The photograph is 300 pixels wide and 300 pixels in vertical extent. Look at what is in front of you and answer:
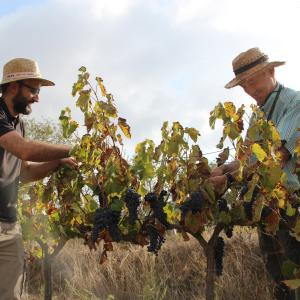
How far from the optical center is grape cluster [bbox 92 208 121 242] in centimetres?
333

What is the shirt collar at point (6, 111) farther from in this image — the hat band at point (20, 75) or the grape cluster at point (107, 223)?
the grape cluster at point (107, 223)

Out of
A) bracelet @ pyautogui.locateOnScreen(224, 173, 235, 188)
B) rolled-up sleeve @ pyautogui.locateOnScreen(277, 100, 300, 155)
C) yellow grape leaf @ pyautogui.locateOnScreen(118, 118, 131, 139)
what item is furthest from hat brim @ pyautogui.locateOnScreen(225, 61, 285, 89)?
bracelet @ pyautogui.locateOnScreen(224, 173, 235, 188)

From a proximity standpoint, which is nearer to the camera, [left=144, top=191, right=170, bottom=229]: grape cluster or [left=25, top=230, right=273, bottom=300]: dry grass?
[left=144, top=191, right=170, bottom=229]: grape cluster

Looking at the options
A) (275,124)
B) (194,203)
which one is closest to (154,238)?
(194,203)

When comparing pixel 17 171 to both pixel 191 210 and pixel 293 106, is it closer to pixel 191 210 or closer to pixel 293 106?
pixel 191 210

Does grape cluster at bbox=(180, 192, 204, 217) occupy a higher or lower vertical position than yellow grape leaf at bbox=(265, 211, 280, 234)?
higher

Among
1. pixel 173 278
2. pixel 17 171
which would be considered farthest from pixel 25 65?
pixel 173 278

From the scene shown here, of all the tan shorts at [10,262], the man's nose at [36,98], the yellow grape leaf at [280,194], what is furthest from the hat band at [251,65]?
the tan shorts at [10,262]

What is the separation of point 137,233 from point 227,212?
0.72 m

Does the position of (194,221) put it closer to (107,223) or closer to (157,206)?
(157,206)

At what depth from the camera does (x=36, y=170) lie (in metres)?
3.96

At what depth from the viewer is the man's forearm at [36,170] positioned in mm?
3850

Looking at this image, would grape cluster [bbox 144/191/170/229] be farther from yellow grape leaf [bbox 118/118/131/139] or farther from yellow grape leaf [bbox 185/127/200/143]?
yellow grape leaf [bbox 118/118/131/139]

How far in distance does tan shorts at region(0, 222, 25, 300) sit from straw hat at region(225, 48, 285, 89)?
1.86 metres
